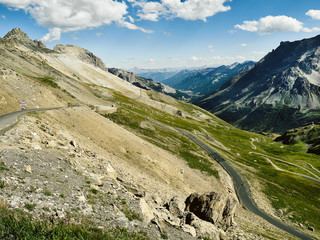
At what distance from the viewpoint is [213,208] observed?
30.2 metres

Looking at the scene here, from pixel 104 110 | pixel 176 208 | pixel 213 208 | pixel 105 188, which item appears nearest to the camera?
pixel 105 188

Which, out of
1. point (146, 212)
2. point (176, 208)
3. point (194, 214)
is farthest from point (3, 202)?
point (194, 214)

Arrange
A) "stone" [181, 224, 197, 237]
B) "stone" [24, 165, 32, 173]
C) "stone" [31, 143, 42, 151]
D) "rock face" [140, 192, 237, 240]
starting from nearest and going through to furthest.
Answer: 1. "stone" [24, 165, 32, 173]
2. "stone" [181, 224, 197, 237]
3. "rock face" [140, 192, 237, 240]
4. "stone" [31, 143, 42, 151]

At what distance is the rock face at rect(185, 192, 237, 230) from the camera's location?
30141 mm

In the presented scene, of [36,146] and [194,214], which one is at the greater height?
[36,146]

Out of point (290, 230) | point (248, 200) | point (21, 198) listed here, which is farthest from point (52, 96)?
point (290, 230)

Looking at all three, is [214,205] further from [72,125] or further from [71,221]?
[72,125]

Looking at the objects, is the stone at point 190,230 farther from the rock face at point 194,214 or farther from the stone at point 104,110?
the stone at point 104,110

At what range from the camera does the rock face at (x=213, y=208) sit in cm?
3014

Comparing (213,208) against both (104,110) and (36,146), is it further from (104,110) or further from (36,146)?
(104,110)

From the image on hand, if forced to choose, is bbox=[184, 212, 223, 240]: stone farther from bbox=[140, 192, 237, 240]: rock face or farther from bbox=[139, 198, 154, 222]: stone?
bbox=[139, 198, 154, 222]: stone

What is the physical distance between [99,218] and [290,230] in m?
53.8

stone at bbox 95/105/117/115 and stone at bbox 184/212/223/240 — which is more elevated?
stone at bbox 95/105/117/115

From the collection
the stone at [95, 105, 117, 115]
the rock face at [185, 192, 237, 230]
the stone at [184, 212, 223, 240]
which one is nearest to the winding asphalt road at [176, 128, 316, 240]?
the rock face at [185, 192, 237, 230]
